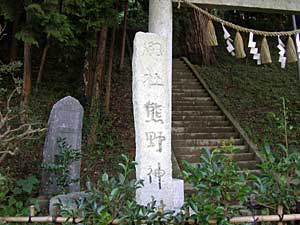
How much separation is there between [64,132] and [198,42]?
7182 millimetres

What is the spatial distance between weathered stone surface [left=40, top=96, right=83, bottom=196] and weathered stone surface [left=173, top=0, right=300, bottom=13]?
2.44 metres

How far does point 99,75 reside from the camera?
26.2 ft

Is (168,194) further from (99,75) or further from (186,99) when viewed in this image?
(186,99)

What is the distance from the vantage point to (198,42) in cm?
1195

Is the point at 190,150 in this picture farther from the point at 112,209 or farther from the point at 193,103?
the point at 112,209

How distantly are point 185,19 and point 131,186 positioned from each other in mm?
10015

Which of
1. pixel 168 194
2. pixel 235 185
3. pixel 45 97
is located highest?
pixel 45 97

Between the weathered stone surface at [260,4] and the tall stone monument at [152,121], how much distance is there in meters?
1.57

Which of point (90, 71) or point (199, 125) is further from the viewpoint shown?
point (199, 125)

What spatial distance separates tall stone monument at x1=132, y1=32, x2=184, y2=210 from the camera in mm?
3826

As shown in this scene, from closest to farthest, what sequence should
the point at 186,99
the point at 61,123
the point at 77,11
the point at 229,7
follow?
the point at 229,7 < the point at 61,123 < the point at 77,11 < the point at 186,99

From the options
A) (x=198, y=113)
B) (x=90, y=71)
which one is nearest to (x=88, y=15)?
(x=90, y=71)

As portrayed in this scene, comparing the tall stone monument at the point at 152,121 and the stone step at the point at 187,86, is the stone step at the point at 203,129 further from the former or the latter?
the tall stone monument at the point at 152,121

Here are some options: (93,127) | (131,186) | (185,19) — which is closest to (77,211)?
(131,186)
